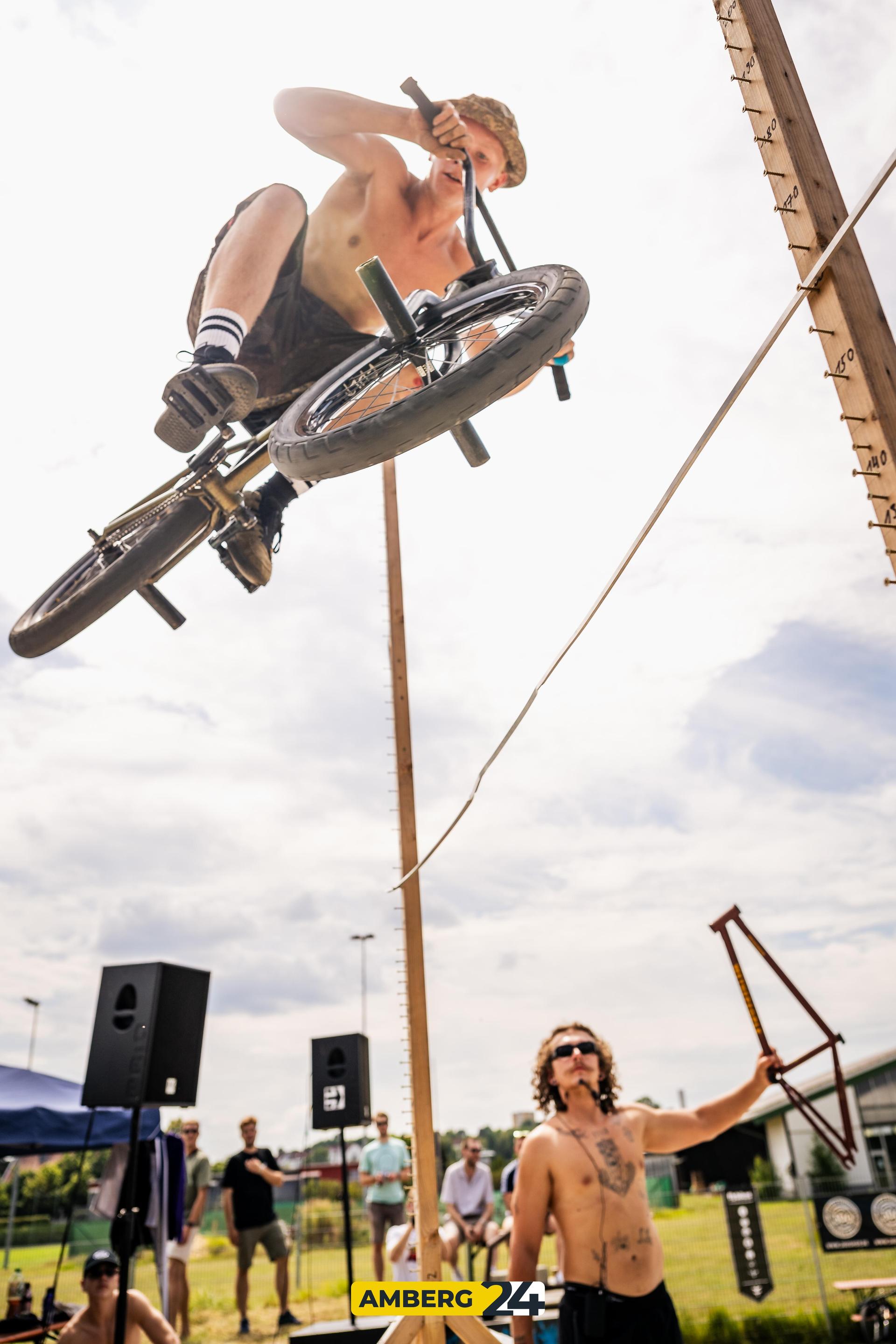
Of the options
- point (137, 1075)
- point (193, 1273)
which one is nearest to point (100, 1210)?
point (137, 1075)

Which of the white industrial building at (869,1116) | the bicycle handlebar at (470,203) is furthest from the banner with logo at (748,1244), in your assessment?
the white industrial building at (869,1116)

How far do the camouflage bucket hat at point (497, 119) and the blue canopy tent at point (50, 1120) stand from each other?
494 cm

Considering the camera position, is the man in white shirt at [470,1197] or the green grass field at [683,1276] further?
the green grass field at [683,1276]

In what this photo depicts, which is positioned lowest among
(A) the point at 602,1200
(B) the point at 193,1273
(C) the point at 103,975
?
(B) the point at 193,1273

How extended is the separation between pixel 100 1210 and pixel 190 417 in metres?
3.99

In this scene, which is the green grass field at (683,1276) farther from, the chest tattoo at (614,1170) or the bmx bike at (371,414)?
the bmx bike at (371,414)

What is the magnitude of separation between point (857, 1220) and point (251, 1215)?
415 cm

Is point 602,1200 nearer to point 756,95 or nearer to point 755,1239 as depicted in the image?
point 756,95

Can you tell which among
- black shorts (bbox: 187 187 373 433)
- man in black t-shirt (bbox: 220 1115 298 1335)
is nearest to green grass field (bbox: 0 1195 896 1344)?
man in black t-shirt (bbox: 220 1115 298 1335)

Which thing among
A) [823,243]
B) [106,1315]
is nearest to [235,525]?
[823,243]

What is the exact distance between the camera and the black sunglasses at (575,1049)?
258 centimetres

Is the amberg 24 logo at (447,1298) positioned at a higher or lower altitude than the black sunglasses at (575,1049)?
lower

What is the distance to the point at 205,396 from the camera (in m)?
3.01

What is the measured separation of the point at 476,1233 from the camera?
564cm
